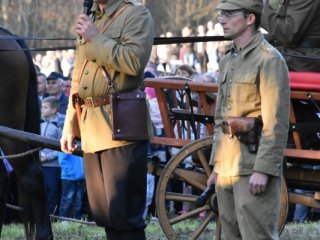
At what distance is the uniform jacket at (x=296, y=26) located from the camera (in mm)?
6895

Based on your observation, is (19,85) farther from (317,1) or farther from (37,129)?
(317,1)

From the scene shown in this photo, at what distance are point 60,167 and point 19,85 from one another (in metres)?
2.93

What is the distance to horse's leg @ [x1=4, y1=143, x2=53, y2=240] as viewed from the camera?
759 cm

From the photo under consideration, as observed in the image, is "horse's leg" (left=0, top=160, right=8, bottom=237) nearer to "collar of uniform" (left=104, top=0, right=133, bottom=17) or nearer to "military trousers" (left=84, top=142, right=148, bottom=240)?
"military trousers" (left=84, top=142, right=148, bottom=240)

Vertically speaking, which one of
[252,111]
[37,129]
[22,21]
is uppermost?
[252,111]

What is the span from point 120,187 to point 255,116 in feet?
2.88

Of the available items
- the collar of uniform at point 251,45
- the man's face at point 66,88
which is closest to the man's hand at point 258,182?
the collar of uniform at point 251,45

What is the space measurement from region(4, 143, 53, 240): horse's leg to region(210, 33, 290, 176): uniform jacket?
258 cm

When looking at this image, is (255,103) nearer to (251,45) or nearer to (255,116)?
(255,116)

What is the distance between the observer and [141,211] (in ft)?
18.5

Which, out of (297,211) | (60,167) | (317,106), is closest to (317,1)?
(317,106)

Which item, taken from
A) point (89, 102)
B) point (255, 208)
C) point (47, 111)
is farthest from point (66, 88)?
point (255, 208)

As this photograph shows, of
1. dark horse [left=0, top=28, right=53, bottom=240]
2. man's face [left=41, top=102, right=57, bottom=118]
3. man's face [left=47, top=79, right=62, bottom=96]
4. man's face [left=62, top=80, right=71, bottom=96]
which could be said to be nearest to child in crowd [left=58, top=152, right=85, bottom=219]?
man's face [left=41, top=102, right=57, bottom=118]

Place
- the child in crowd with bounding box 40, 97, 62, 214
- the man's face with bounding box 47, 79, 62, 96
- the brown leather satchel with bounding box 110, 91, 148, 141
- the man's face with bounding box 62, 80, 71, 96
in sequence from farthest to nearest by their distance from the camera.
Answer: the man's face with bounding box 62, 80, 71, 96, the man's face with bounding box 47, 79, 62, 96, the child in crowd with bounding box 40, 97, 62, 214, the brown leather satchel with bounding box 110, 91, 148, 141
